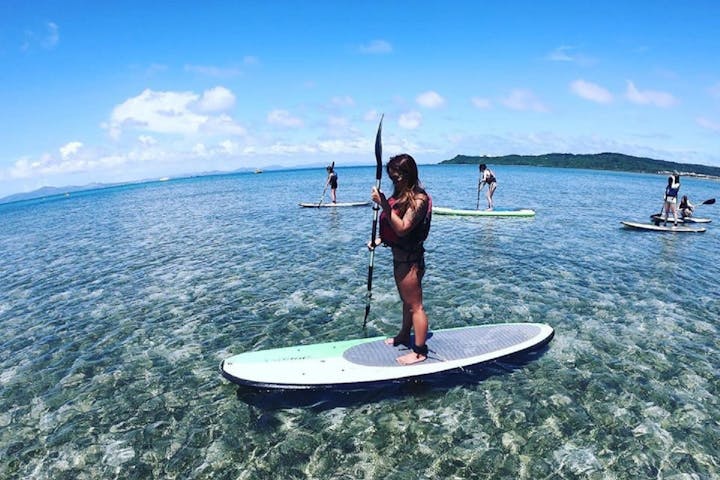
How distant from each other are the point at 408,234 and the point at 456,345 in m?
3.22

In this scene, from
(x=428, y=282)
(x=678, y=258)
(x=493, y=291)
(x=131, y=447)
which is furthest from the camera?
(x=678, y=258)

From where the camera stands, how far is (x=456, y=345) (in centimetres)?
917

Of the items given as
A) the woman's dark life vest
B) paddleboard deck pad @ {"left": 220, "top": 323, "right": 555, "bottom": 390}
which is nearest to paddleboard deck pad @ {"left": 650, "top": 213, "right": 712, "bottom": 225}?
paddleboard deck pad @ {"left": 220, "top": 323, "right": 555, "bottom": 390}

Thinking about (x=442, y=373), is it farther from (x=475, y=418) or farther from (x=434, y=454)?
(x=434, y=454)

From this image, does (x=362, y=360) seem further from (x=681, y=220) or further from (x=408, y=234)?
(x=681, y=220)

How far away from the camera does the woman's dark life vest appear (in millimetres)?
7492

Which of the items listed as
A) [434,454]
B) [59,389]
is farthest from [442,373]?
[59,389]

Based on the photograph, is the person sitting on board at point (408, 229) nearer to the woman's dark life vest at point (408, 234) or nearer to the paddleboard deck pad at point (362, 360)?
the woman's dark life vest at point (408, 234)

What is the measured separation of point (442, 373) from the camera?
8.85 m

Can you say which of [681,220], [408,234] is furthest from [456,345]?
[681,220]

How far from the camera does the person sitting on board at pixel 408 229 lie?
7.23m

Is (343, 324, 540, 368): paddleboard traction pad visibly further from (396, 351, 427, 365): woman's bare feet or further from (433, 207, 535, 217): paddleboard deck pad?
(433, 207, 535, 217): paddleboard deck pad

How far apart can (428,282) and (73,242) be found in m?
26.3

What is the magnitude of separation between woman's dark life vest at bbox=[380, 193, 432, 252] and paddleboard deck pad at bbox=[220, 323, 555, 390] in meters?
2.51
